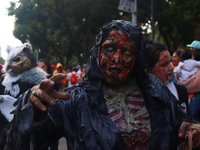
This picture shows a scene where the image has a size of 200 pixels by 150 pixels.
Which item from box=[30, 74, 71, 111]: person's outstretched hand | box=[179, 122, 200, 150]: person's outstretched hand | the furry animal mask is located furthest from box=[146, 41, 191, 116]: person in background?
the furry animal mask

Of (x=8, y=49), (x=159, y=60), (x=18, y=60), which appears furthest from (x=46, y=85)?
(x=8, y=49)

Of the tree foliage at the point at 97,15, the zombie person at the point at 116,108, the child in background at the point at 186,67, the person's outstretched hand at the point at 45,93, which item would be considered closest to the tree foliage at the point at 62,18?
the tree foliage at the point at 97,15

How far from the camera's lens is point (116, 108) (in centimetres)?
215

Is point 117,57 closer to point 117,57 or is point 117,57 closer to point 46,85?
point 117,57

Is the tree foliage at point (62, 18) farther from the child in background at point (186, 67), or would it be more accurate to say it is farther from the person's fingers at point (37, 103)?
the person's fingers at point (37, 103)

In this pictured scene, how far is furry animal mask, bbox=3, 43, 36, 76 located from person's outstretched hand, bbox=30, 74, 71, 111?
2.98m

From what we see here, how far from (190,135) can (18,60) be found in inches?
128

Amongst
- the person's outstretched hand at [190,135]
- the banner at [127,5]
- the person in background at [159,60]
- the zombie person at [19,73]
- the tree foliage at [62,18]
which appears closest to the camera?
the person's outstretched hand at [190,135]

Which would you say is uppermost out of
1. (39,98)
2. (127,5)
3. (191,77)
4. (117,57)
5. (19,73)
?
(127,5)

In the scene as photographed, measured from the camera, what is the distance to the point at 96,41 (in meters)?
2.23

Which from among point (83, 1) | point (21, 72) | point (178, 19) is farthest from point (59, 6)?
point (21, 72)

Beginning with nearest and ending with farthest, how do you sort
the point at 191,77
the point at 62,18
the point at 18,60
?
the point at 18,60
the point at 191,77
the point at 62,18

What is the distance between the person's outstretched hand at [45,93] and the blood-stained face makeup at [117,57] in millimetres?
545

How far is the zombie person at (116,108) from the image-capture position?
1963 mm
